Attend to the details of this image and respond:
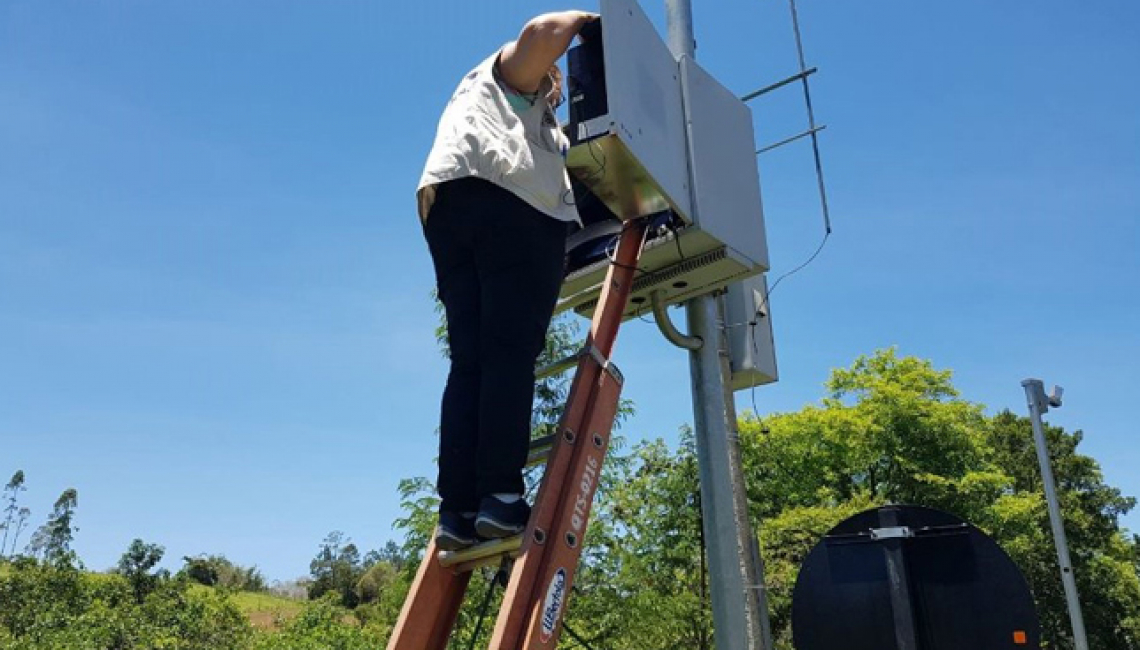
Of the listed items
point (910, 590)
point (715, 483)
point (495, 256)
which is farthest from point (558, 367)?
point (910, 590)

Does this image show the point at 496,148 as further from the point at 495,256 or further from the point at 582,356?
the point at 582,356

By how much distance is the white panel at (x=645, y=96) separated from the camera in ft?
12.7

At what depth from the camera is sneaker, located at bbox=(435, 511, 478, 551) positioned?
2986 millimetres

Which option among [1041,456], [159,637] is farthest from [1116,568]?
[159,637]

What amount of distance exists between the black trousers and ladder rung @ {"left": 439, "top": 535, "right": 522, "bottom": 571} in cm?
16

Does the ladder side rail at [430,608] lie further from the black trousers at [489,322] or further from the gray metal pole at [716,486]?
the gray metal pole at [716,486]

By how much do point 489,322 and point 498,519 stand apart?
676mm

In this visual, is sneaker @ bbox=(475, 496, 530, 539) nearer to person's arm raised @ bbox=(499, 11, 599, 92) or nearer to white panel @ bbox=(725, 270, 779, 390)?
person's arm raised @ bbox=(499, 11, 599, 92)

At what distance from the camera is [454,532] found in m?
3.00

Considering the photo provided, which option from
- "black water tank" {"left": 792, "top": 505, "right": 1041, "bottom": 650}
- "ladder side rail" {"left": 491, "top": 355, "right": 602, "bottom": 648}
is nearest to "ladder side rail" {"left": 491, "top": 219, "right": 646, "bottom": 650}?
"ladder side rail" {"left": 491, "top": 355, "right": 602, "bottom": 648}

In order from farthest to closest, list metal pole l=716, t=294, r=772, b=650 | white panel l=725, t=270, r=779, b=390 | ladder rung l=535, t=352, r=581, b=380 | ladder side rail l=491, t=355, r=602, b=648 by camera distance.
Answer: metal pole l=716, t=294, r=772, b=650 < white panel l=725, t=270, r=779, b=390 < ladder rung l=535, t=352, r=581, b=380 < ladder side rail l=491, t=355, r=602, b=648

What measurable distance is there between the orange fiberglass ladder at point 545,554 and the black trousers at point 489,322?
0.54 feet

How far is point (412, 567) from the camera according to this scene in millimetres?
10586

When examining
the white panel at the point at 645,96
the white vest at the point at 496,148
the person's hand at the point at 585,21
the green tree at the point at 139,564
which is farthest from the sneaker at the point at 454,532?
the green tree at the point at 139,564
